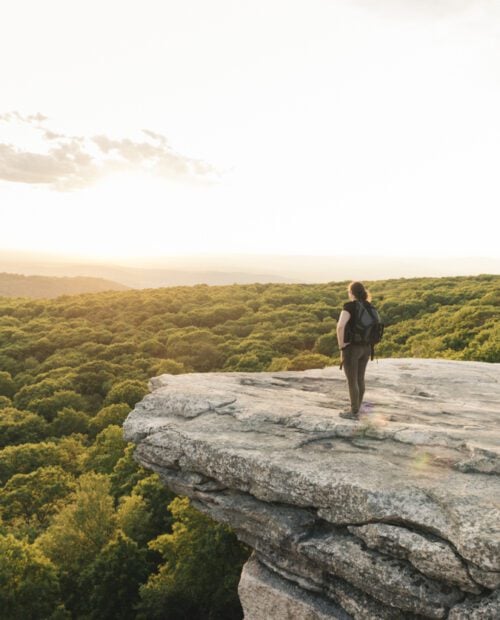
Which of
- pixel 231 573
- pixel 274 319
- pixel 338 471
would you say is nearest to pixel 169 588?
pixel 231 573

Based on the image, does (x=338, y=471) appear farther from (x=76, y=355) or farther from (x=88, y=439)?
(x=76, y=355)

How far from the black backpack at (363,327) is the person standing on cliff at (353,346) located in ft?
0.16

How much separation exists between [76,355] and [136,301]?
31.7 meters

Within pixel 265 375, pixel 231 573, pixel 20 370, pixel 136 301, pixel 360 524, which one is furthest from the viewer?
pixel 136 301

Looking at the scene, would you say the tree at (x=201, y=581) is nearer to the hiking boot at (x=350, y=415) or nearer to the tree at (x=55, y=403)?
the hiking boot at (x=350, y=415)

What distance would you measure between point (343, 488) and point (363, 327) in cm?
391

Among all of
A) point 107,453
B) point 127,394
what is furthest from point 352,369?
point 127,394

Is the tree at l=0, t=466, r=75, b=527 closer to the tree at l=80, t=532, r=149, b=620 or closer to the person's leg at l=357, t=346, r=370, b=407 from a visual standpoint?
the tree at l=80, t=532, r=149, b=620

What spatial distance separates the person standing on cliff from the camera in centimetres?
1127

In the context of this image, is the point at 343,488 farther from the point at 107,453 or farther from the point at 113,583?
the point at 107,453

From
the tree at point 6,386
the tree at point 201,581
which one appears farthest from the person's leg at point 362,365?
the tree at point 6,386

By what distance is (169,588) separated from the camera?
921 inches

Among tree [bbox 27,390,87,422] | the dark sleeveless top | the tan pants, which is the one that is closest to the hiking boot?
the tan pants

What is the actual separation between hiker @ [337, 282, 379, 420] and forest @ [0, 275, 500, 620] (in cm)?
1521
